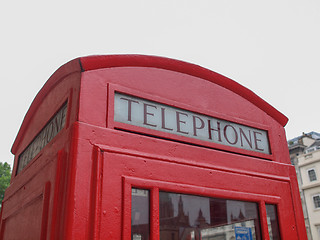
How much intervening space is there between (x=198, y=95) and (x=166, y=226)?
4.60 feet

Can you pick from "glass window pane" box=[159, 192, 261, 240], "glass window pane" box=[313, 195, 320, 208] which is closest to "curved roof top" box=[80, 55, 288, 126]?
"glass window pane" box=[159, 192, 261, 240]

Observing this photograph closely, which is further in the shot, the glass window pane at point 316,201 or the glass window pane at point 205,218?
the glass window pane at point 316,201

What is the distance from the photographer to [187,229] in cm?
257

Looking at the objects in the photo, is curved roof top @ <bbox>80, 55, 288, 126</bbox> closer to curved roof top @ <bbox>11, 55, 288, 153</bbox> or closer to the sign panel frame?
curved roof top @ <bbox>11, 55, 288, 153</bbox>

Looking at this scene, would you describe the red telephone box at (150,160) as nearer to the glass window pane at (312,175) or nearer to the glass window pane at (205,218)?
the glass window pane at (205,218)

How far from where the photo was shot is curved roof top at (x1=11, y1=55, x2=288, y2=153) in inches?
112

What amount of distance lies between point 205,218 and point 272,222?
0.88 metres

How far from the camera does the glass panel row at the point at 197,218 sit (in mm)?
2463

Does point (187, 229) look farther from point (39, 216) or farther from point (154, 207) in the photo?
point (39, 216)

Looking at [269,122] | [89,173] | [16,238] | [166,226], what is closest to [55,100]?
[89,173]

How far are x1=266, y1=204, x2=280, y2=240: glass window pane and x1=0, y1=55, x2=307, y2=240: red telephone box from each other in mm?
10

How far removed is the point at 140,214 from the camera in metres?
2.45

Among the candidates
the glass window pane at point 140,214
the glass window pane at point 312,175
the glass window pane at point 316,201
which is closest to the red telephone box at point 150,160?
the glass window pane at point 140,214

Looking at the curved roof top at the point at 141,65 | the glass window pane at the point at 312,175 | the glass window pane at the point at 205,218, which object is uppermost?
the glass window pane at the point at 312,175
